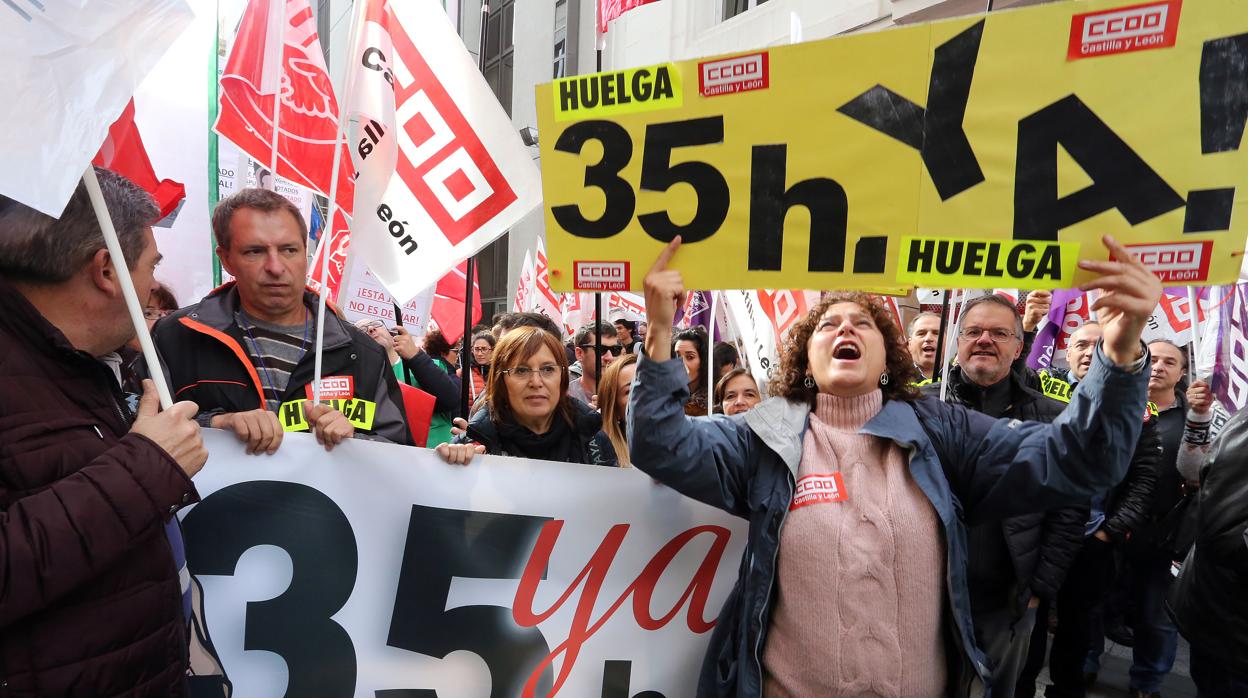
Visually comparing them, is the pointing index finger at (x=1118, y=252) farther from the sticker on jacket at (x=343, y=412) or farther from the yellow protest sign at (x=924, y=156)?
the sticker on jacket at (x=343, y=412)

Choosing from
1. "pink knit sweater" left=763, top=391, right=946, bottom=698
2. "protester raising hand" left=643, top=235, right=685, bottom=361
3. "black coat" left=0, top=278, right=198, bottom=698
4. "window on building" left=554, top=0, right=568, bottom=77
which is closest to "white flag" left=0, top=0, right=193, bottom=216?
"black coat" left=0, top=278, right=198, bottom=698

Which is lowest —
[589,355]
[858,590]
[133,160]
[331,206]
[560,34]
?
[858,590]

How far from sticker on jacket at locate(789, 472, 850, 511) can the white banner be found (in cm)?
52

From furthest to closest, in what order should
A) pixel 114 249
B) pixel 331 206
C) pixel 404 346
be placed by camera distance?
1. pixel 404 346
2. pixel 331 206
3. pixel 114 249

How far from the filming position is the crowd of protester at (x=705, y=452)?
4.44 feet

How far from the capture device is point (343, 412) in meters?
2.43

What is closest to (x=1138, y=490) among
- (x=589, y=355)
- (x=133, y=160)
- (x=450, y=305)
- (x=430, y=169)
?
(x=589, y=355)

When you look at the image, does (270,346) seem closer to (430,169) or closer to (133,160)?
(430,169)

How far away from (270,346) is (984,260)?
6.67 ft

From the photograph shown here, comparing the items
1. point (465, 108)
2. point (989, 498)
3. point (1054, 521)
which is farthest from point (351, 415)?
point (1054, 521)

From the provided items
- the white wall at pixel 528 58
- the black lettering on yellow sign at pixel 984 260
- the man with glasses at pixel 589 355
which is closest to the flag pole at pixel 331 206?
the black lettering on yellow sign at pixel 984 260

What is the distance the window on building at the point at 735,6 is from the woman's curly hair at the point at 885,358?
13.2 metres

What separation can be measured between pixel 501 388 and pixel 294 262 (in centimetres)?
89

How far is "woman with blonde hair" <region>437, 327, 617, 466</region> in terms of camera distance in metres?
2.98
